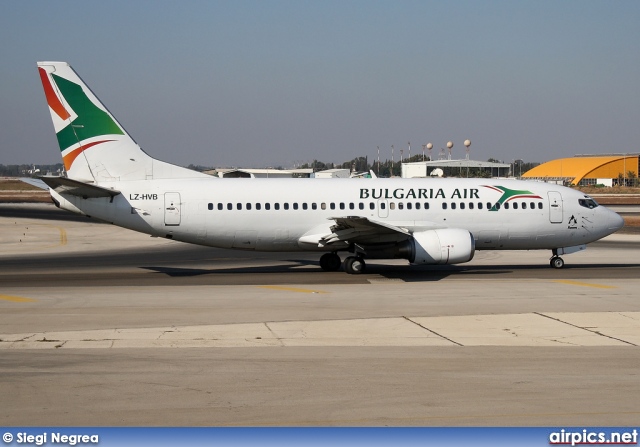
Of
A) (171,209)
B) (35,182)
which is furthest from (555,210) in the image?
(35,182)

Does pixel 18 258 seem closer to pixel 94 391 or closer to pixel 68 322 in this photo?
pixel 68 322

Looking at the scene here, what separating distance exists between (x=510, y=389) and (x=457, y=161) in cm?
12556

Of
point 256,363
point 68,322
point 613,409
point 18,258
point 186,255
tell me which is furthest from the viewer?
point 186,255

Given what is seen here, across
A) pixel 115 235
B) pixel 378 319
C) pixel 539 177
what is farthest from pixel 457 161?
pixel 378 319

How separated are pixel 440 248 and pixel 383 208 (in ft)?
11.4

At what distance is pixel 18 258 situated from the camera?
1496 inches

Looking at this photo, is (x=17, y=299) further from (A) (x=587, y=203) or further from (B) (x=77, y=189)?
(A) (x=587, y=203)

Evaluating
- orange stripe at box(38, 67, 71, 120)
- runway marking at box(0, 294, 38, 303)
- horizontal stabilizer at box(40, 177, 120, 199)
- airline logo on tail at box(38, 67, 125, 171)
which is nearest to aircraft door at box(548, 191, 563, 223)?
horizontal stabilizer at box(40, 177, 120, 199)

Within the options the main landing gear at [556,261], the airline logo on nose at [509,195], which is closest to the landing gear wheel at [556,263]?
the main landing gear at [556,261]

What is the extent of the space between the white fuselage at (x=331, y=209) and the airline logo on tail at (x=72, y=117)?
72.1 inches

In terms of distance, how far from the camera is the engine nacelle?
29062 millimetres

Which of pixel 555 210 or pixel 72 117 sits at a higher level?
pixel 72 117

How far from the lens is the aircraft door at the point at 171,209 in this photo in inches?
1184

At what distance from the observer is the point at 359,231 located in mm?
29812
